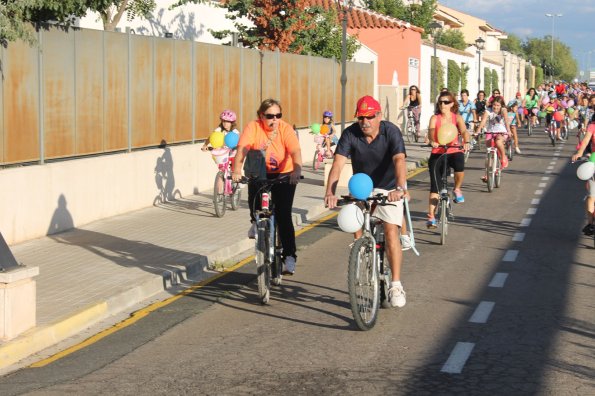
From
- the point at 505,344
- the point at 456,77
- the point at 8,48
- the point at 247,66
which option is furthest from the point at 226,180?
the point at 456,77

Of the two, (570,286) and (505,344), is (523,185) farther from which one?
(505,344)

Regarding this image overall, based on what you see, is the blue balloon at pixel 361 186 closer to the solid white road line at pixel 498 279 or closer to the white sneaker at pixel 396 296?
the white sneaker at pixel 396 296

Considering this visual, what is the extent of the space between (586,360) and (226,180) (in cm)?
1001

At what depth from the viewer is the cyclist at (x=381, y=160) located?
9.59 metres

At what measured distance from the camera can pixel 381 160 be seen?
976 centimetres

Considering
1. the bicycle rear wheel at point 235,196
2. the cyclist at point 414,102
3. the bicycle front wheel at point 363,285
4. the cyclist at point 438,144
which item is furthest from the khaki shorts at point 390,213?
the cyclist at point 414,102

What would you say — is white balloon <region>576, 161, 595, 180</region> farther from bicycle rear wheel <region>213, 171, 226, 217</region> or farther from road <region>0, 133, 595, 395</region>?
bicycle rear wheel <region>213, 171, 226, 217</region>

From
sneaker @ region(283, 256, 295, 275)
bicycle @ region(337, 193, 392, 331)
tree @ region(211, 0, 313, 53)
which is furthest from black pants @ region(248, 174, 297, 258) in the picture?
tree @ region(211, 0, 313, 53)

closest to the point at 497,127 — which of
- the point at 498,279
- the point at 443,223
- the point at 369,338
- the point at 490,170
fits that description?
the point at 490,170

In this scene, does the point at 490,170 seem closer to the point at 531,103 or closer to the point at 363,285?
the point at 363,285

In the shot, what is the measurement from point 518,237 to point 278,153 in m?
5.29

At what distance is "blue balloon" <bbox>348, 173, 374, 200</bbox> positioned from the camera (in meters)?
9.02

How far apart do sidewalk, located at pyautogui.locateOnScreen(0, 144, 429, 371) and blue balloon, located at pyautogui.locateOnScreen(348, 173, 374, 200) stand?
2.49 meters

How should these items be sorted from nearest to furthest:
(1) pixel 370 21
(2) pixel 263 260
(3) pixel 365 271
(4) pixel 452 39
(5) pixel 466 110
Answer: (3) pixel 365 271
(2) pixel 263 260
(5) pixel 466 110
(1) pixel 370 21
(4) pixel 452 39
